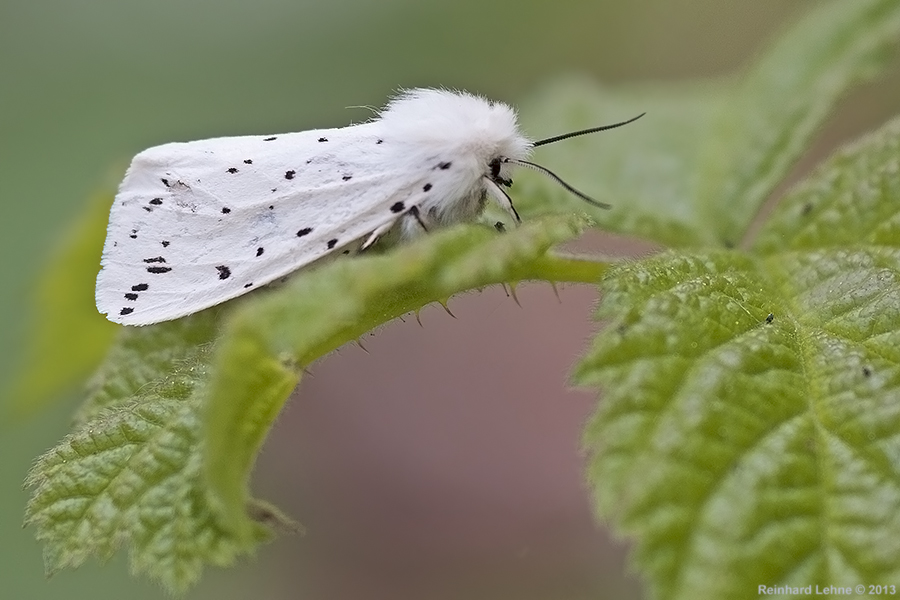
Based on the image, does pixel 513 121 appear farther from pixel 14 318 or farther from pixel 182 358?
pixel 14 318

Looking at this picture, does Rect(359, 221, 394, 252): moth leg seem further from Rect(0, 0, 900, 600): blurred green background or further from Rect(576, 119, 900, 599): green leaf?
Rect(0, 0, 900, 600): blurred green background

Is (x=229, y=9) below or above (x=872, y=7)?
above

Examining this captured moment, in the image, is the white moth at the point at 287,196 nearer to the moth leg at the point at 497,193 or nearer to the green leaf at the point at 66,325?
the moth leg at the point at 497,193

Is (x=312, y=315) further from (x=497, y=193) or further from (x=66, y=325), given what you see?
(x=66, y=325)

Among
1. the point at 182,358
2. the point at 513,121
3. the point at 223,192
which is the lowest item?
the point at 182,358

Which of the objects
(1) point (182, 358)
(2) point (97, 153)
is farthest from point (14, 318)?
(1) point (182, 358)

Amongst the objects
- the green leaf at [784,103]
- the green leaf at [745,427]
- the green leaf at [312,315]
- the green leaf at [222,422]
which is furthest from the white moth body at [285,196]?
the green leaf at [784,103]

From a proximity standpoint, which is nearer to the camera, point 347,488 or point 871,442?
point 871,442

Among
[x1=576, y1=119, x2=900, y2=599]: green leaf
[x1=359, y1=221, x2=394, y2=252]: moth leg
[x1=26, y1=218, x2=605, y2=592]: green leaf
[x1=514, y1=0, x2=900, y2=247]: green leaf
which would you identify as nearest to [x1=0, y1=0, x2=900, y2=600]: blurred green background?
[x1=514, y1=0, x2=900, y2=247]: green leaf
